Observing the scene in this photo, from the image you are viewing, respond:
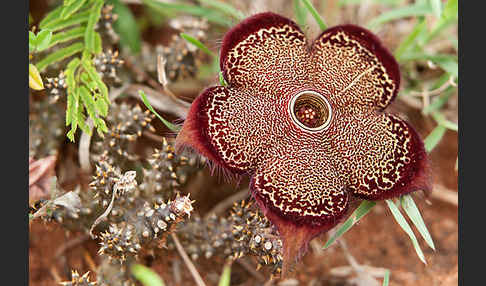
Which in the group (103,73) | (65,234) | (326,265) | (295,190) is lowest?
(326,265)

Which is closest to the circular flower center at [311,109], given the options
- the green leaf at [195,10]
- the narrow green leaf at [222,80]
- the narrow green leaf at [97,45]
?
the narrow green leaf at [222,80]

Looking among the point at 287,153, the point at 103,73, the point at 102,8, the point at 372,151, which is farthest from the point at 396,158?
the point at 102,8

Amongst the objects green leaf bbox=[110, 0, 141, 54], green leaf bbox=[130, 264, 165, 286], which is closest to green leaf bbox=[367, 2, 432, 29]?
green leaf bbox=[110, 0, 141, 54]

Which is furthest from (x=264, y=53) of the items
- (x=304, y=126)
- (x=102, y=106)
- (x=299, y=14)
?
(x=102, y=106)

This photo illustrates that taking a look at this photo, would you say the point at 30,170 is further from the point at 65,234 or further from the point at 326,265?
the point at 326,265

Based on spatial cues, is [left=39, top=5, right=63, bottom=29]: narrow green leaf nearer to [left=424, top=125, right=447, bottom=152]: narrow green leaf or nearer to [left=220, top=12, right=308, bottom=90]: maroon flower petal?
[left=220, top=12, right=308, bottom=90]: maroon flower petal

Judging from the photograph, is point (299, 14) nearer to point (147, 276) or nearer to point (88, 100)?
point (88, 100)
